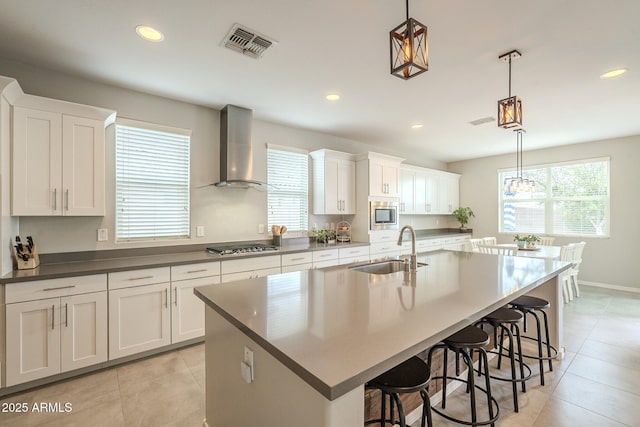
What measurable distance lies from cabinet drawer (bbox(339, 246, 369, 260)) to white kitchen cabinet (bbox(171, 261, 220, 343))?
1871mm

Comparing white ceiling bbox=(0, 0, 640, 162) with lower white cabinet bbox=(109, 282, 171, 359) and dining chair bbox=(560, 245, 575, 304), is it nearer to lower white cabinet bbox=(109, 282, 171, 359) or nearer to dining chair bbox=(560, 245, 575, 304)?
dining chair bbox=(560, 245, 575, 304)

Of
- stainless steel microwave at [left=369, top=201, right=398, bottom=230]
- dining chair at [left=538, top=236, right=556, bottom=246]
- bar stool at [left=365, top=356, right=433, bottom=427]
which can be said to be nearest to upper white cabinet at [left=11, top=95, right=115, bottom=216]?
bar stool at [left=365, top=356, right=433, bottom=427]

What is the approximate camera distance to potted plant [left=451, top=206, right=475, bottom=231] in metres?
6.91

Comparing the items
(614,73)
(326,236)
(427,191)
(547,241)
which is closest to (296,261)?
(326,236)

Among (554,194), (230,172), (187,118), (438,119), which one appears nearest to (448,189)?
(554,194)

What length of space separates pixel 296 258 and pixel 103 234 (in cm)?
208

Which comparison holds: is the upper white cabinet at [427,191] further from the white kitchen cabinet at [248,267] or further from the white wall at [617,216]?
the white kitchen cabinet at [248,267]

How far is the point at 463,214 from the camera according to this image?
692cm

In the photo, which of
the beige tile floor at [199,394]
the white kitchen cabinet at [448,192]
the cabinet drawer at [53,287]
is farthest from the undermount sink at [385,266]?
the white kitchen cabinet at [448,192]

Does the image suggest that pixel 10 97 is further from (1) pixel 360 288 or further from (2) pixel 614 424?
(2) pixel 614 424

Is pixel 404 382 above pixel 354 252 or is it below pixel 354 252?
below

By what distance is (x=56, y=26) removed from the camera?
6.81 feet

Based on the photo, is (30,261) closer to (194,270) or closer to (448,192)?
(194,270)

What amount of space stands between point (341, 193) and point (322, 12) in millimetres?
3008
